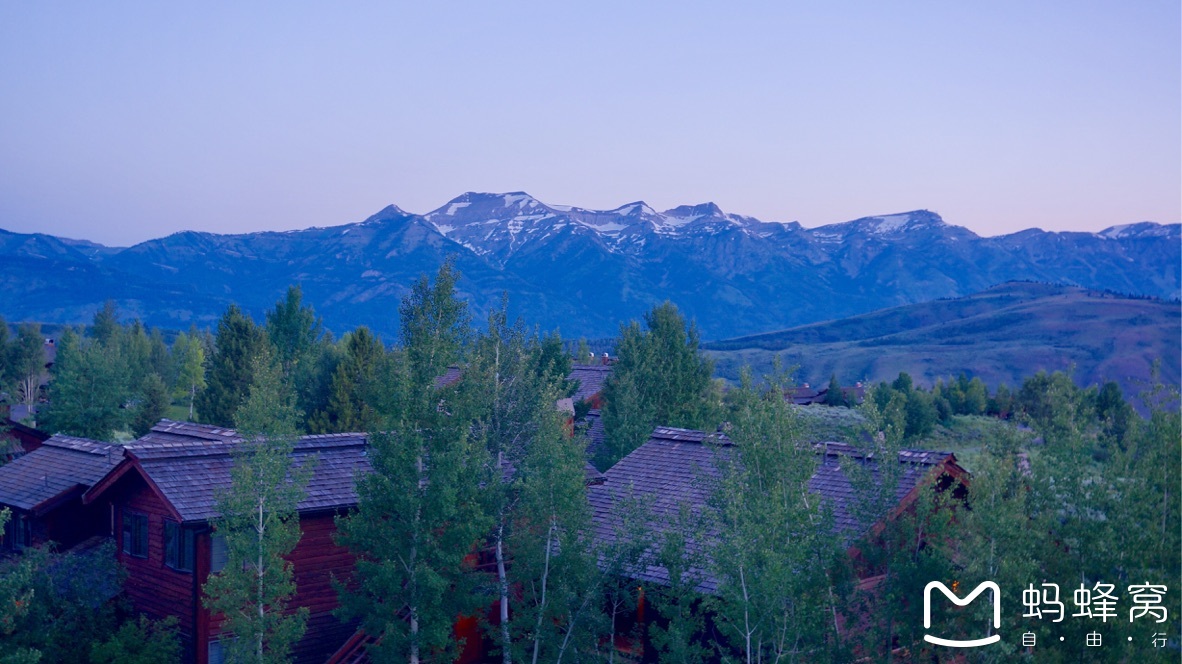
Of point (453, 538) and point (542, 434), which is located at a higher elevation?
point (542, 434)

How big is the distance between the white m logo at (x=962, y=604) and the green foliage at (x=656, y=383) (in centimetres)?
2290

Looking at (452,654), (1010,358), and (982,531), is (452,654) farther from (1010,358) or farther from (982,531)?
(1010,358)

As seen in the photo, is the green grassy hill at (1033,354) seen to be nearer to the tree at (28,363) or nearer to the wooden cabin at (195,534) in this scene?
the tree at (28,363)

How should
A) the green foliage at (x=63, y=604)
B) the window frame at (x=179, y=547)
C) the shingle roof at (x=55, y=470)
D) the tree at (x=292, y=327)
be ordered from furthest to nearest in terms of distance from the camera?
the tree at (x=292, y=327) < the shingle roof at (x=55, y=470) < the window frame at (x=179, y=547) < the green foliage at (x=63, y=604)

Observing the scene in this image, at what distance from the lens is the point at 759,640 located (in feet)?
51.5

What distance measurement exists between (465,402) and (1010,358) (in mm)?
171630

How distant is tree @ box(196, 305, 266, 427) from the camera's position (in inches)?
1766

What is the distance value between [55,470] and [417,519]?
16.3 metres

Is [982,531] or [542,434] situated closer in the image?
[982,531]

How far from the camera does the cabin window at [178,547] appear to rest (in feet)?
71.1

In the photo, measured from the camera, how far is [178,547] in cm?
2198

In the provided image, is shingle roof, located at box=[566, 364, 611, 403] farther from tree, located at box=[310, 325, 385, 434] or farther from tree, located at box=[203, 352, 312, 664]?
tree, located at box=[203, 352, 312, 664]

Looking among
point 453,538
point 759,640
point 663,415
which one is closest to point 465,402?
point 453,538

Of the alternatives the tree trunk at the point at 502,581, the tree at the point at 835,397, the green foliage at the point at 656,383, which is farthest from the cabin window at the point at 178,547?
the tree at the point at 835,397
